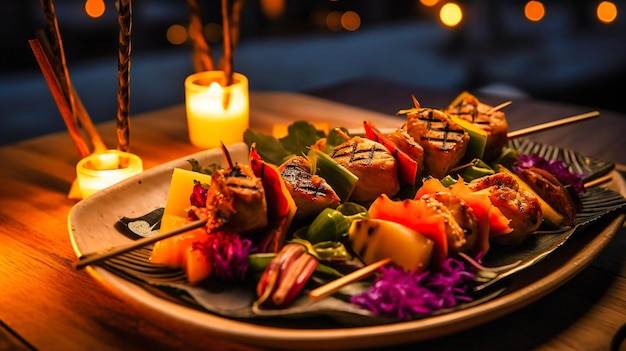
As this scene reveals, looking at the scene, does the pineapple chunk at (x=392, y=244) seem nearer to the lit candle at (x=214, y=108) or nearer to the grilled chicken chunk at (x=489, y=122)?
the grilled chicken chunk at (x=489, y=122)

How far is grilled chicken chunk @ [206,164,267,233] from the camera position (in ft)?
6.00

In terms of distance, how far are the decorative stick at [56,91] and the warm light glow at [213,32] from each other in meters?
6.33

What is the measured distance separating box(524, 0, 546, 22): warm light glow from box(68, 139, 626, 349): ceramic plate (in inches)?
331

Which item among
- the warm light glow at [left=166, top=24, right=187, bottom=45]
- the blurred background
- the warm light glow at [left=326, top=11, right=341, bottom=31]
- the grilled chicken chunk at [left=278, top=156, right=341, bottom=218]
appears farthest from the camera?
the warm light glow at [left=326, top=11, right=341, bottom=31]

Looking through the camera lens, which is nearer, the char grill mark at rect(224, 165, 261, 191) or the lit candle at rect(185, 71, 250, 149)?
the char grill mark at rect(224, 165, 261, 191)

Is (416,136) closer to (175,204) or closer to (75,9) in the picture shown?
(175,204)

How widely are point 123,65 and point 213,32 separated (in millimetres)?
6821

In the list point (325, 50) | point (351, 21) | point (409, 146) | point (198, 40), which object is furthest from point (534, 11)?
point (409, 146)

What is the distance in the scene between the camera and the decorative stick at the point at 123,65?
2540 millimetres

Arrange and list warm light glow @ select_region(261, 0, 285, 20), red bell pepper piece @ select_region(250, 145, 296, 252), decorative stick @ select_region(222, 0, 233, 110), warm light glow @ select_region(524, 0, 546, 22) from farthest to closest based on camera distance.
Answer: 1. warm light glow @ select_region(524, 0, 546, 22)
2. warm light glow @ select_region(261, 0, 285, 20)
3. decorative stick @ select_region(222, 0, 233, 110)
4. red bell pepper piece @ select_region(250, 145, 296, 252)

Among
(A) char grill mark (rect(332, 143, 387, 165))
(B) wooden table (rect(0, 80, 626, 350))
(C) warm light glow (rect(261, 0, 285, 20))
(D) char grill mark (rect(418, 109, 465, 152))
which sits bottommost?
(C) warm light glow (rect(261, 0, 285, 20))

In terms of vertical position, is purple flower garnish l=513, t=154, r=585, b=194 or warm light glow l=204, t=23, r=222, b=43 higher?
purple flower garnish l=513, t=154, r=585, b=194

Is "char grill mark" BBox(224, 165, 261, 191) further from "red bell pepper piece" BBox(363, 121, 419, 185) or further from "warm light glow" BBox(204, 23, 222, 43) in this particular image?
"warm light glow" BBox(204, 23, 222, 43)

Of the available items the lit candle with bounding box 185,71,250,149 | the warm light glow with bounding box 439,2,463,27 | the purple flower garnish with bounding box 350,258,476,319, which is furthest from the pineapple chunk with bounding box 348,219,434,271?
the warm light glow with bounding box 439,2,463,27
